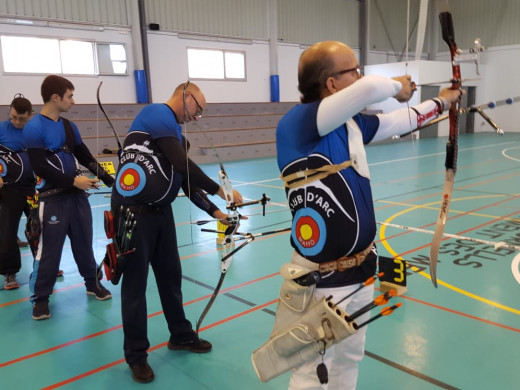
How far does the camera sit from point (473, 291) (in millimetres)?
3578

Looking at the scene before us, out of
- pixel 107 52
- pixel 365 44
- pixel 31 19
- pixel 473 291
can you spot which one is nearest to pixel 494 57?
pixel 365 44

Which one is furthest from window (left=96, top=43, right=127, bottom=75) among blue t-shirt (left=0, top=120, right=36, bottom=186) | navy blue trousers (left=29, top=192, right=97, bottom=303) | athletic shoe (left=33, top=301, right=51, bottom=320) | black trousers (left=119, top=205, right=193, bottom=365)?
black trousers (left=119, top=205, right=193, bottom=365)

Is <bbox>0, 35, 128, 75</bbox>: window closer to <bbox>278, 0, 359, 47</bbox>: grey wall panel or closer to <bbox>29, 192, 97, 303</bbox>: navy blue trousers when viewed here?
<bbox>278, 0, 359, 47</bbox>: grey wall panel

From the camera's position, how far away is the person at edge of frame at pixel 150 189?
241cm

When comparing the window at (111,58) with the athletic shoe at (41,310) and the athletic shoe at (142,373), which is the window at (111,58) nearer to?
the athletic shoe at (41,310)

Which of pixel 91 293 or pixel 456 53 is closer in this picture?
pixel 456 53

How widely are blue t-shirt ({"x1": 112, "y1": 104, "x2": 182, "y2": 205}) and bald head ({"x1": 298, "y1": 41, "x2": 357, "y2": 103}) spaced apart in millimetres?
1055

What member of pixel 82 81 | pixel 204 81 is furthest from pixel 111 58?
pixel 204 81

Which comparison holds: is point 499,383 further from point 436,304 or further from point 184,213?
point 184,213

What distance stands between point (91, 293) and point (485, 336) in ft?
9.83

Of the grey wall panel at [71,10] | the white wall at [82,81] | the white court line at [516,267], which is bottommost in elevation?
the white court line at [516,267]

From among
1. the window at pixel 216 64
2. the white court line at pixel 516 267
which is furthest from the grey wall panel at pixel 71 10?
the white court line at pixel 516 267

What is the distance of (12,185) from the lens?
426cm

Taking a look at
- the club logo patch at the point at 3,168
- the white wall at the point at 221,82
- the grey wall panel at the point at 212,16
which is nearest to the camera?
the club logo patch at the point at 3,168
